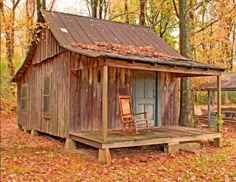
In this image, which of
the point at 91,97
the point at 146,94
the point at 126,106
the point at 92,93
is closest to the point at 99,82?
the point at 92,93

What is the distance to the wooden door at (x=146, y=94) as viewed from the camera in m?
9.66

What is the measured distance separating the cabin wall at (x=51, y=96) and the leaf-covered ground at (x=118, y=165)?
0.95 meters

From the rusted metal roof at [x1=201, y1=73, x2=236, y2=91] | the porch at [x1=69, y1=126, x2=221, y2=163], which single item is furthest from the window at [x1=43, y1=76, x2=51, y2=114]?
the rusted metal roof at [x1=201, y1=73, x2=236, y2=91]

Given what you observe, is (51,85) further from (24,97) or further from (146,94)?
(24,97)

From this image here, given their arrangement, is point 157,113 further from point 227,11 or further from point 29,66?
point 227,11

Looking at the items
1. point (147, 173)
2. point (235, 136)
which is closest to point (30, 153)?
point (147, 173)

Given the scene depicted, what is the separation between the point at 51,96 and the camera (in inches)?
392

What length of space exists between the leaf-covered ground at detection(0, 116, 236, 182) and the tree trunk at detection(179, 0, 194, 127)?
6.40ft

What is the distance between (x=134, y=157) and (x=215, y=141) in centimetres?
290

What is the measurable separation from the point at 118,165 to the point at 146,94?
365 cm

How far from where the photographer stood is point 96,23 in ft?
35.5

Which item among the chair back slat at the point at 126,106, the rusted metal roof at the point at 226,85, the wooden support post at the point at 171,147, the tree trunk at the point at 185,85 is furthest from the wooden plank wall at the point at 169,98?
the rusted metal roof at the point at 226,85

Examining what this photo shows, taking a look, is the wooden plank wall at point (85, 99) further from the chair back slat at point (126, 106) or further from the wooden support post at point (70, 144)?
the chair back slat at point (126, 106)

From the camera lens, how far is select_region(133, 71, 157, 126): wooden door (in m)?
9.66
